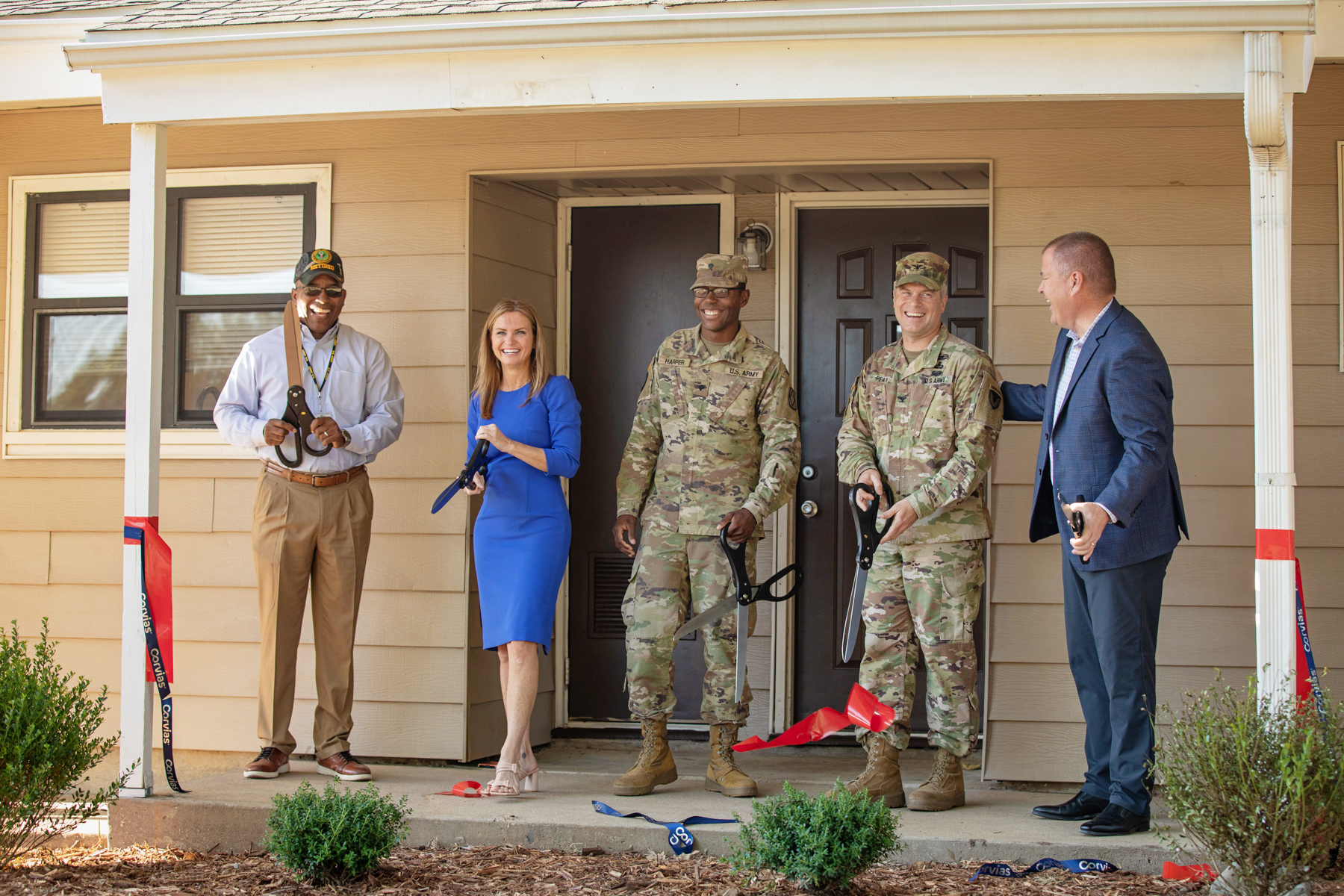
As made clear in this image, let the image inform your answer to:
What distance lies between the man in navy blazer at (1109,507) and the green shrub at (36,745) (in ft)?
9.02

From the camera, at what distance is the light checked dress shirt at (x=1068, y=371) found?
3.45m

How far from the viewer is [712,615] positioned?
3.74 metres

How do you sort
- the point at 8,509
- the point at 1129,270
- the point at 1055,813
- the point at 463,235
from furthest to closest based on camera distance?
the point at 8,509, the point at 463,235, the point at 1129,270, the point at 1055,813

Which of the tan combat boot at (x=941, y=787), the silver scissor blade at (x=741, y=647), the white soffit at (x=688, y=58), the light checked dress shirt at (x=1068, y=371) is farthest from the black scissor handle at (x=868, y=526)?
the white soffit at (x=688, y=58)

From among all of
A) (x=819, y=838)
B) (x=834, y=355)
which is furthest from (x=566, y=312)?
(x=819, y=838)

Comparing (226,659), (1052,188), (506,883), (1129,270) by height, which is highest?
(1052,188)

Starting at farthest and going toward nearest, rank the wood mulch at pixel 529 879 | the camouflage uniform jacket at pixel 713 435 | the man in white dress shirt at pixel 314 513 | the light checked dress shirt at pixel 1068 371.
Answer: the man in white dress shirt at pixel 314 513, the camouflage uniform jacket at pixel 713 435, the light checked dress shirt at pixel 1068 371, the wood mulch at pixel 529 879

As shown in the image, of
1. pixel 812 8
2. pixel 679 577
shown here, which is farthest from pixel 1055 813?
pixel 812 8

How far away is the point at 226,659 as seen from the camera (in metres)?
4.68

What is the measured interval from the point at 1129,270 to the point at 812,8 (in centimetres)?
155

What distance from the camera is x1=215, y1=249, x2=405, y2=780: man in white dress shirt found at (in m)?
4.04

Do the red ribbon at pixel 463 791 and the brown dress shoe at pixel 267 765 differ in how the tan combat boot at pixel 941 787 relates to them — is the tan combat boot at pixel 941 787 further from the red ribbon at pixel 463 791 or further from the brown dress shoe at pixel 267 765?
the brown dress shoe at pixel 267 765

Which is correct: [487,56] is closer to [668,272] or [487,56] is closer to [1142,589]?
[668,272]

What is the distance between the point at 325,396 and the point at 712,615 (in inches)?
59.5
